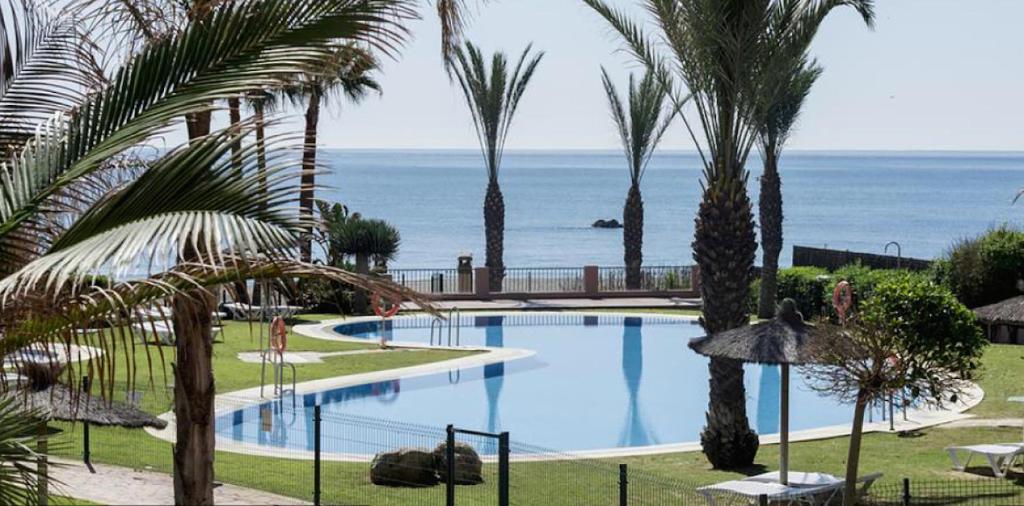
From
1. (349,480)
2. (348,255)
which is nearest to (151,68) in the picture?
(349,480)

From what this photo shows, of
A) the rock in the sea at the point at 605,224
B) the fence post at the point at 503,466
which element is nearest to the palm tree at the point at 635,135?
the fence post at the point at 503,466

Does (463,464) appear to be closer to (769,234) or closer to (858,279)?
(858,279)

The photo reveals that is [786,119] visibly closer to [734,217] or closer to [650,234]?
[734,217]

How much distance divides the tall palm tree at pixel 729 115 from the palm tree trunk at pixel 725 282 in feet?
0.04

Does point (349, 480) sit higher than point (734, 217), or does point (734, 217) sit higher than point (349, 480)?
point (734, 217)

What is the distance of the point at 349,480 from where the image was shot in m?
16.3

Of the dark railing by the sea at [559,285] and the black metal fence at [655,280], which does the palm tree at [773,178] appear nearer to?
the dark railing by the sea at [559,285]

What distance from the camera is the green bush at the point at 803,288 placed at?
3638cm

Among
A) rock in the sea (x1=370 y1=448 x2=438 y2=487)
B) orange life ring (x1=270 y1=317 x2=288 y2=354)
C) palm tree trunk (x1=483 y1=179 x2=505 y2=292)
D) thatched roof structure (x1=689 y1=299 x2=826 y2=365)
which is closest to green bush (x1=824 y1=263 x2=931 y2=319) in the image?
palm tree trunk (x1=483 y1=179 x2=505 y2=292)

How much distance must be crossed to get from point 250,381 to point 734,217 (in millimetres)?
9821

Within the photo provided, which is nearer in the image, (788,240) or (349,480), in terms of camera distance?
(349,480)

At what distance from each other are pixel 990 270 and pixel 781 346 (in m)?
19.0

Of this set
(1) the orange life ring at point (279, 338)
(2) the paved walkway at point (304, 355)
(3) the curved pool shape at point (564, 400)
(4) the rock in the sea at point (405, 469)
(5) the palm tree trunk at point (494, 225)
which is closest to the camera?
(4) the rock in the sea at point (405, 469)

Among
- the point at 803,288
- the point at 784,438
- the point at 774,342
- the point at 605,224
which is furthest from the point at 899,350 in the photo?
the point at 605,224
